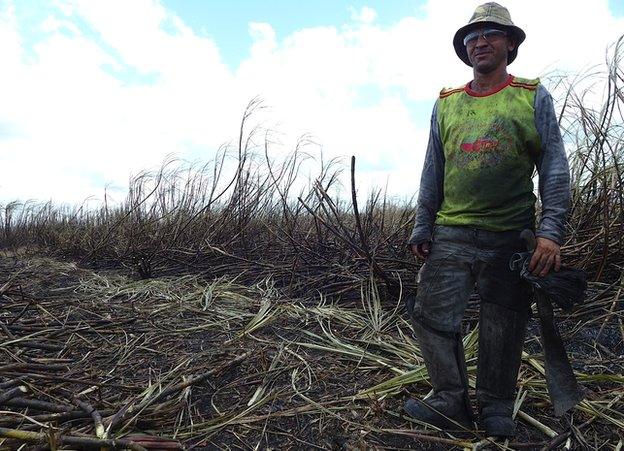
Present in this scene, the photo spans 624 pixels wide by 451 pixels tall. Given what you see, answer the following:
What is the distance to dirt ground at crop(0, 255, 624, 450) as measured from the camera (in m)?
1.82

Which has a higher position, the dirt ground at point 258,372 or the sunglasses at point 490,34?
the sunglasses at point 490,34

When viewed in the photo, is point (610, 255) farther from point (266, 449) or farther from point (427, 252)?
point (266, 449)

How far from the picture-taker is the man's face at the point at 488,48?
1863mm

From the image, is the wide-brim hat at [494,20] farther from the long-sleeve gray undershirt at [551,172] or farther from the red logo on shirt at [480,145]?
the red logo on shirt at [480,145]

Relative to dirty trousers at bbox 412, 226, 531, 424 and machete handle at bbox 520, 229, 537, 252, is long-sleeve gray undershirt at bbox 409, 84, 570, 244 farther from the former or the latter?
dirty trousers at bbox 412, 226, 531, 424

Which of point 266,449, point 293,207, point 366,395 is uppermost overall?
point 293,207

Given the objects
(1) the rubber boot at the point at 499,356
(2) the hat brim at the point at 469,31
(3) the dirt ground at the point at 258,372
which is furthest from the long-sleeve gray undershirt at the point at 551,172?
(3) the dirt ground at the point at 258,372

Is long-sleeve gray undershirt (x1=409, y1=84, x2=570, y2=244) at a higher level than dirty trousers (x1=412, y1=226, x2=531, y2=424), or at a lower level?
higher

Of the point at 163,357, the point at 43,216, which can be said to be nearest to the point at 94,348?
the point at 163,357

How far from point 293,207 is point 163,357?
3.43m

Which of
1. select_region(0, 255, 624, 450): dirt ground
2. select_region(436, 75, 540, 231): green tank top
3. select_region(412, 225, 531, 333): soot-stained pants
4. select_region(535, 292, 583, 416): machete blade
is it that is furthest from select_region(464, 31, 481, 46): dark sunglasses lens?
select_region(0, 255, 624, 450): dirt ground

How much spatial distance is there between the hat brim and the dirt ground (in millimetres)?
1458

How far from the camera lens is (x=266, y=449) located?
1776 mm

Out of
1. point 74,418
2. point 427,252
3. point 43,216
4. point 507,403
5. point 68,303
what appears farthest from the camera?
point 43,216
